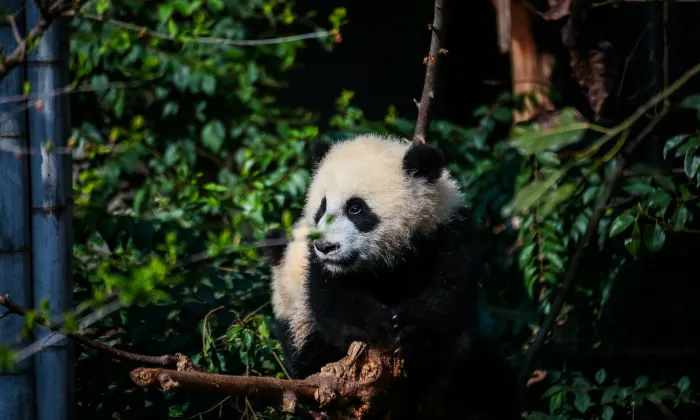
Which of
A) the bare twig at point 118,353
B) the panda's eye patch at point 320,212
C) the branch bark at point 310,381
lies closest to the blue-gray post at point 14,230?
the branch bark at point 310,381

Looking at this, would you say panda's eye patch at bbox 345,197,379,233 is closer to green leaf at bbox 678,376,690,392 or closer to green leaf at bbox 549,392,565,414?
green leaf at bbox 549,392,565,414

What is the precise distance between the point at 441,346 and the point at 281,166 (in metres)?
1.98

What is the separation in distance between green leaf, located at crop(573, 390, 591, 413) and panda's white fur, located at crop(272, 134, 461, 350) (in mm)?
1042

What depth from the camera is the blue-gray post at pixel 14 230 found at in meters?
2.83

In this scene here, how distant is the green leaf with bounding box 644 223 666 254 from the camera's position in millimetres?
3666

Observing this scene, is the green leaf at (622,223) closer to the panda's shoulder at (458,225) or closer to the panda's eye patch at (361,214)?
the panda's shoulder at (458,225)

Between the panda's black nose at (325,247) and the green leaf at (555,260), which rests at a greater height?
the panda's black nose at (325,247)

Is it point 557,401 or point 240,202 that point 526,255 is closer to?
point 557,401

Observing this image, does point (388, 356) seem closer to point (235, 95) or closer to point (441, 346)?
point (441, 346)

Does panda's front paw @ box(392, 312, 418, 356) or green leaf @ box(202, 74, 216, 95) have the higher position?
green leaf @ box(202, 74, 216, 95)

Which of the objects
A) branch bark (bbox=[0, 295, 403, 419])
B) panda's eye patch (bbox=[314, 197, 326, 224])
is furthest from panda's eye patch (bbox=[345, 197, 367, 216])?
branch bark (bbox=[0, 295, 403, 419])

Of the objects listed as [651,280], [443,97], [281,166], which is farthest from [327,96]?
[651,280]

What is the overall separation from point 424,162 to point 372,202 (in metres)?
0.27

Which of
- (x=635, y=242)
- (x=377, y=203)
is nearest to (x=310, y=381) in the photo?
(x=377, y=203)
